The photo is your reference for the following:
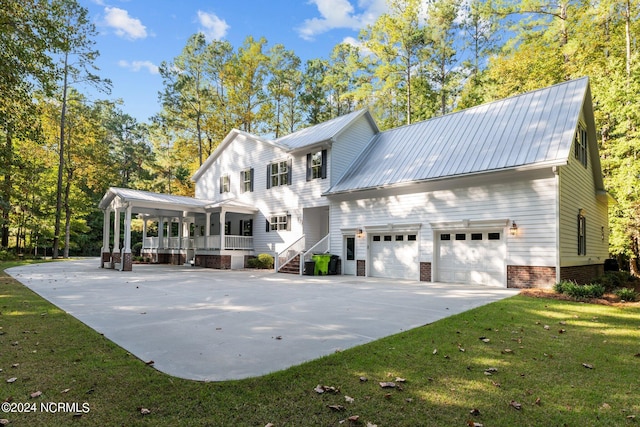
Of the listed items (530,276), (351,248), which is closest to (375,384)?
(530,276)

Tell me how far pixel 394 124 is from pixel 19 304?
29.6 m

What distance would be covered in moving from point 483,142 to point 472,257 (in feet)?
14.5

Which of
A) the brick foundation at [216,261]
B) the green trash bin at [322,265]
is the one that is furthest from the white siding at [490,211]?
the brick foundation at [216,261]

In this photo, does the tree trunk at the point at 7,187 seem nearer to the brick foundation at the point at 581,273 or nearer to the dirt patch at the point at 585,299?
the dirt patch at the point at 585,299

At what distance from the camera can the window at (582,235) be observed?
13.2 m

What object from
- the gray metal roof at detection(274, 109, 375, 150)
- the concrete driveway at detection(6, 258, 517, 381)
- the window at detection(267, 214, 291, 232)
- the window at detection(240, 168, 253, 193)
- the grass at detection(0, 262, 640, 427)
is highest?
the gray metal roof at detection(274, 109, 375, 150)

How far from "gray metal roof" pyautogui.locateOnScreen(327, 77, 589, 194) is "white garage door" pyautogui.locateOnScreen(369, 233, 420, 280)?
237cm

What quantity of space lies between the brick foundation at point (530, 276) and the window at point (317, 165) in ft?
32.0

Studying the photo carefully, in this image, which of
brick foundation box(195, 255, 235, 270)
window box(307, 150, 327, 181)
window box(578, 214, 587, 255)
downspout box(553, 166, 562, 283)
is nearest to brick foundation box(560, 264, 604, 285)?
downspout box(553, 166, 562, 283)

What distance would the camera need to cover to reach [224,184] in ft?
82.1

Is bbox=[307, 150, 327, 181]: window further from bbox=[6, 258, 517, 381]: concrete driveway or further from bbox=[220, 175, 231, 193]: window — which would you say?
bbox=[6, 258, 517, 381]: concrete driveway

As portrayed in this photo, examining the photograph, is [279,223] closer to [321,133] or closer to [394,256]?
[321,133]

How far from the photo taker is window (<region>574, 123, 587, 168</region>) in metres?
A: 13.5

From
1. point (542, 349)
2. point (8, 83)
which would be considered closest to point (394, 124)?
point (8, 83)
